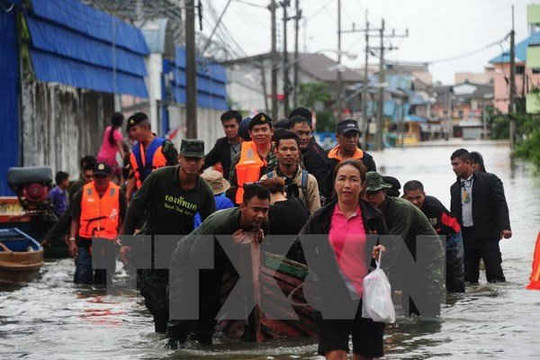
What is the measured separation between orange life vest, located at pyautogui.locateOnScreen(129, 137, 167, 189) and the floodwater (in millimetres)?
1548

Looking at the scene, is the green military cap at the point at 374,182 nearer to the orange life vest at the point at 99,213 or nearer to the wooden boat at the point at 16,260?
the orange life vest at the point at 99,213

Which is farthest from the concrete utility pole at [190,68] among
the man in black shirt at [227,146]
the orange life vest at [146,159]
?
the orange life vest at [146,159]

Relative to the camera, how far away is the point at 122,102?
1610 inches

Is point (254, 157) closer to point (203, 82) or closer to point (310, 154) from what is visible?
point (310, 154)

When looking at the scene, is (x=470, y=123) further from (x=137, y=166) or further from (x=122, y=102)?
(x=137, y=166)

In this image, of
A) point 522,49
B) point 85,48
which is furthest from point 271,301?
point 522,49

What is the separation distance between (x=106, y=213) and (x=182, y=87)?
106 ft

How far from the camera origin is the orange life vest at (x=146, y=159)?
13727 millimetres

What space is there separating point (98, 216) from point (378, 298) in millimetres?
8258

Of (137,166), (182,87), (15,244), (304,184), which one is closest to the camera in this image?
(304,184)

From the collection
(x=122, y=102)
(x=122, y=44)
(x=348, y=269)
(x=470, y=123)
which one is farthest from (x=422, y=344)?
(x=470, y=123)

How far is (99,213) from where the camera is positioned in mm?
15328

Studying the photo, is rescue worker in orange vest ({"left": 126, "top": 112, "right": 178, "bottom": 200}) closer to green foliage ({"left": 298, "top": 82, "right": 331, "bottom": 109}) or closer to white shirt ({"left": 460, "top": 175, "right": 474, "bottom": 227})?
white shirt ({"left": 460, "top": 175, "right": 474, "bottom": 227})

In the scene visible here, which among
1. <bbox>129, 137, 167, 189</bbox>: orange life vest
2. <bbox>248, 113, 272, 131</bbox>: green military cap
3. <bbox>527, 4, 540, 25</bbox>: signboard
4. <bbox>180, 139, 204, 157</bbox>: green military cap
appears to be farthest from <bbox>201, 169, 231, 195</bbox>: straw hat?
<bbox>527, 4, 540, 25</bbox>: signboard
